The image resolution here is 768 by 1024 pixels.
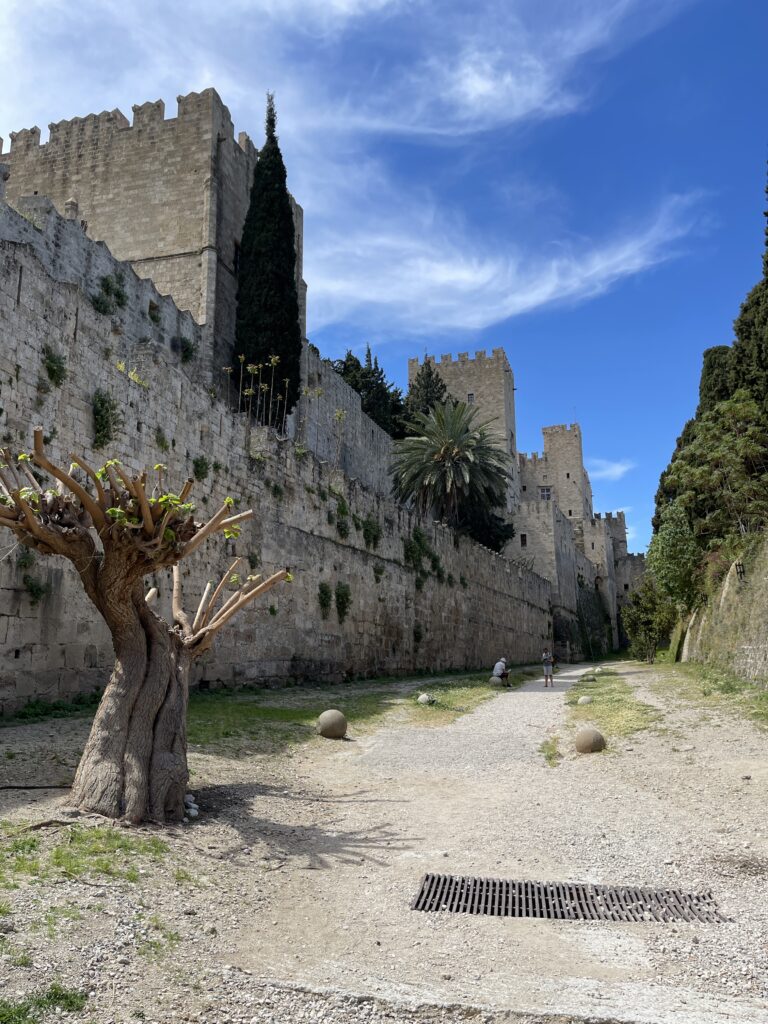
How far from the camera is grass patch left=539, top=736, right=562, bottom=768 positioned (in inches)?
372

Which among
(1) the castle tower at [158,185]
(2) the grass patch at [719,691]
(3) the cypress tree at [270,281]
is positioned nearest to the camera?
(2) the grass patch at [719,691]

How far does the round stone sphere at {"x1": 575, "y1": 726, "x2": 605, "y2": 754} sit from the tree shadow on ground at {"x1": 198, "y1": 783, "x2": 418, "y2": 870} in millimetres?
3789

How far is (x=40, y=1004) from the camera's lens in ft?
10.6

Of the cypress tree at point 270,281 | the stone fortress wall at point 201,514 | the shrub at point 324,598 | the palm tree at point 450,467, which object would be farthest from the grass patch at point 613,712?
the palm tree at point 450,467

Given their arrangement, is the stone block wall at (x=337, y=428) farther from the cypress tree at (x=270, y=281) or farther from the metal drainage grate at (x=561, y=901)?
the metal drainage grate at (x=561, y=901)

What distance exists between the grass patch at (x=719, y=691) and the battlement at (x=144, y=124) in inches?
978

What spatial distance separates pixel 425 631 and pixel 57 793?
19.6 meters

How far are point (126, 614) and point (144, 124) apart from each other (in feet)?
94.3

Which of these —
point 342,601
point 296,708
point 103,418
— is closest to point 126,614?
point 103,418

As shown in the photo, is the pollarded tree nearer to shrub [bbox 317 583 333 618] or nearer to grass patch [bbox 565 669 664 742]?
grass patch [bbox 565 669 664 742]

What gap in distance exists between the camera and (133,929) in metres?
4.05

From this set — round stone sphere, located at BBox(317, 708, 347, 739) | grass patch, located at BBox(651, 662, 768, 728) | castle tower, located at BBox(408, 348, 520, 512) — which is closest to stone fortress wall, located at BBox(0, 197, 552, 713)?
round stone sphere, located at BBox(317, 708, 347, 739)

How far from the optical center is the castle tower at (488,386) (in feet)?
Answer: 196

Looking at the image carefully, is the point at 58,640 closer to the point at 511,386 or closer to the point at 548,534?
the point at 548,534
